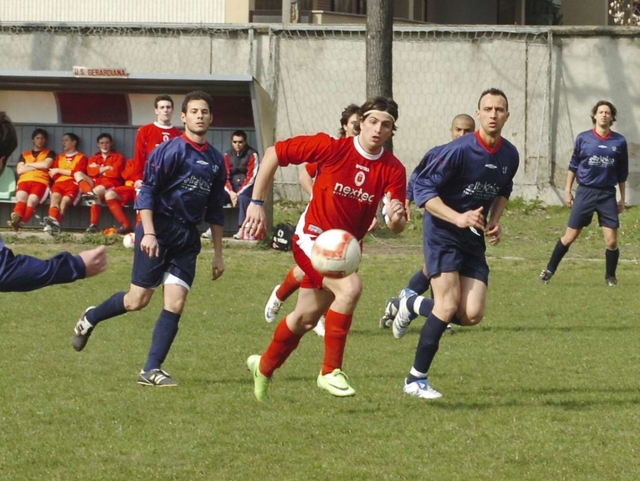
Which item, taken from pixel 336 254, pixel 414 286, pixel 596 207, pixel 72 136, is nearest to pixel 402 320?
pixel 414 286

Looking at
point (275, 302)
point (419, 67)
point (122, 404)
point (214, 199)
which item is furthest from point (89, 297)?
point (419, 67)

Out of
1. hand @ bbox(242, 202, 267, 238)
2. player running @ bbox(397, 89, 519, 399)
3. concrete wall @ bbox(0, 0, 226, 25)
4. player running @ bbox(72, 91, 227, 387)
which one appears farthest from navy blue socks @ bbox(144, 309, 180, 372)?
concrete wall @ bbox(0, 0, 226, 25)

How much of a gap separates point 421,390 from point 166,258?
188 centimetres

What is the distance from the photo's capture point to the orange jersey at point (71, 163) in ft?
56.8

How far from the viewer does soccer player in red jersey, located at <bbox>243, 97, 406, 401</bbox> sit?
689cm

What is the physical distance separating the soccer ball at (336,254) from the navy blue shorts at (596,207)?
7189 mm

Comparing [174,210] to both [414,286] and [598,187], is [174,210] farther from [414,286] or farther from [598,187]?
[598,187]

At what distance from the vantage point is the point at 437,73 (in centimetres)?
2108

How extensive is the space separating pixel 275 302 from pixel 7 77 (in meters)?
9.14

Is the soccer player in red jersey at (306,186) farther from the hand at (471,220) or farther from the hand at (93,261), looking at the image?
the hand at (93,261)

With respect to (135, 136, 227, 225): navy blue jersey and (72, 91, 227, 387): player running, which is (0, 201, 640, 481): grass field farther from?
(135, 136, 227, 225): navy blue jersey

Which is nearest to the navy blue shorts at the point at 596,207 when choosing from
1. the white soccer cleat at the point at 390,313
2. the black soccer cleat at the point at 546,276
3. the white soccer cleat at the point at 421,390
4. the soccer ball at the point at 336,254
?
the black soccer cleat at the point at 546,276

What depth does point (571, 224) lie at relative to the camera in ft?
44.1

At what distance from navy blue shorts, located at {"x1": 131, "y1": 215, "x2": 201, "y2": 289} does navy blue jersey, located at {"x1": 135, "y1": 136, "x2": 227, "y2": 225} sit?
70 mm
